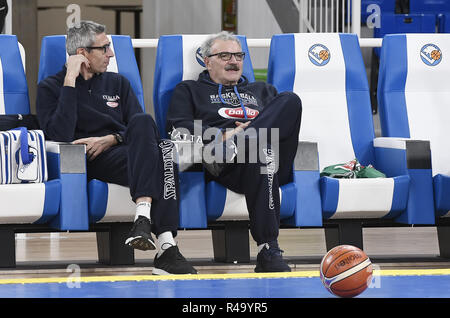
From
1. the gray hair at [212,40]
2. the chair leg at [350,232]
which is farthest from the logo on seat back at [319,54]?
the chair leg at [350,232]

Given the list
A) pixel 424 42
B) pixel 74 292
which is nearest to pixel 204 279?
pixel 74 292

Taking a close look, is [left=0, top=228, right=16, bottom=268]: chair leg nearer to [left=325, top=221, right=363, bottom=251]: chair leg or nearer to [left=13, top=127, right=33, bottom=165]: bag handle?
[left=13, top=127, right=33, bottom=165]: bag handle

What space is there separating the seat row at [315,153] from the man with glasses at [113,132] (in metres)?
0.10

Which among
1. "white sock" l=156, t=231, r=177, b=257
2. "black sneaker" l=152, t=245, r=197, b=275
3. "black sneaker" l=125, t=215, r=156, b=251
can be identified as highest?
"black sneaker" l=125, t=215, r=156, b=251

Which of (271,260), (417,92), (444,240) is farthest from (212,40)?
(444,240)

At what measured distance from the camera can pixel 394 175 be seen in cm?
361

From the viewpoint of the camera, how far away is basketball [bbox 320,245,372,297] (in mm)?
2020

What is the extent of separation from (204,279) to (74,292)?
0.43 m

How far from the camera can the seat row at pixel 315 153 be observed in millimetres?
3223

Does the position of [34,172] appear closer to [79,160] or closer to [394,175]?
[79,160]

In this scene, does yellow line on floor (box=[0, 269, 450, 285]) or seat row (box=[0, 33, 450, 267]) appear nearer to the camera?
yellow line on floor (box=[0, 269, 450, 285])

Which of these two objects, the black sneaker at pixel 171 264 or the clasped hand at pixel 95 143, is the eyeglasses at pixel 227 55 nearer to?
the clasped hand at pixel 95 143

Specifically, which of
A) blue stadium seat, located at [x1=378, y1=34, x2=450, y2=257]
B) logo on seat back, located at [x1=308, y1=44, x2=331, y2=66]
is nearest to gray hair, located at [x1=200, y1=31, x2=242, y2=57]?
logo on seat back, located at [x1=308, y1=44, x2=331, y2=66]

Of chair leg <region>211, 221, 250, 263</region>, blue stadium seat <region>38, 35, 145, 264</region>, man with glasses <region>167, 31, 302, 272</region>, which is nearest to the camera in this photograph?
man with glasses <region>167, 31, 302, 272</region>
